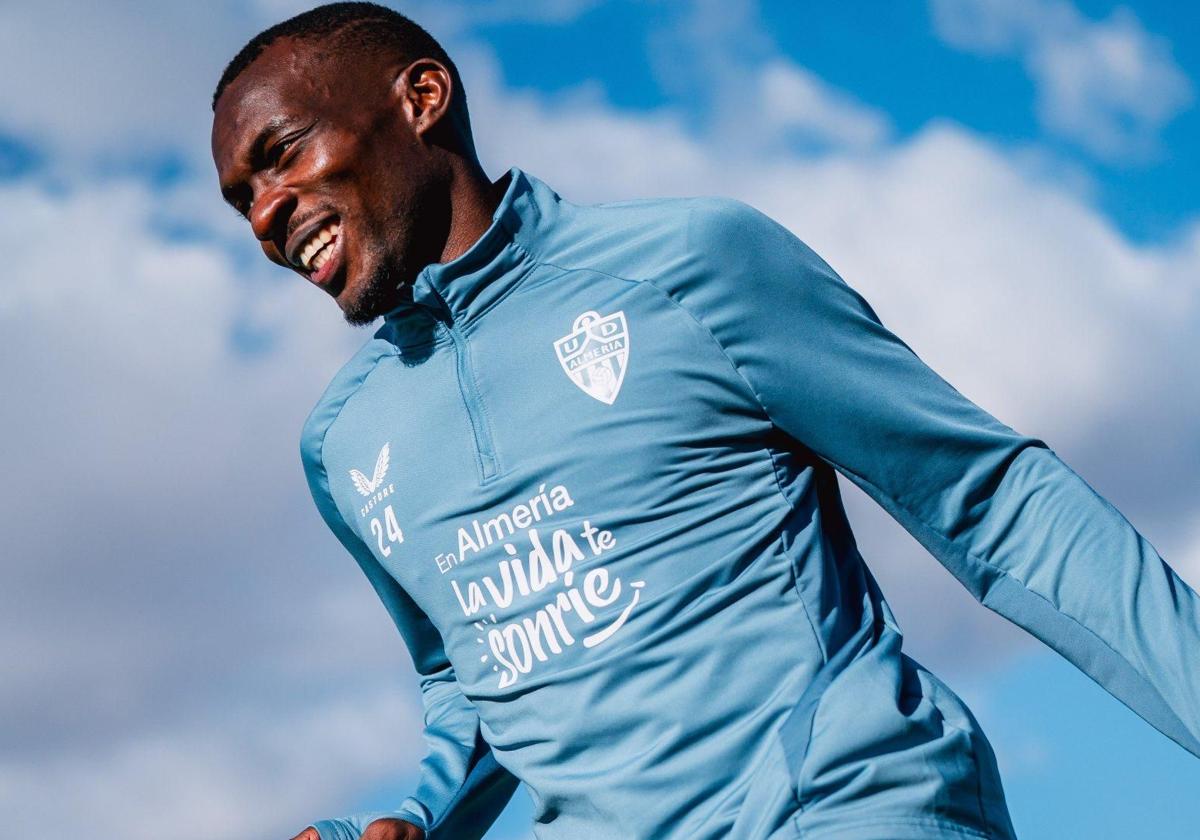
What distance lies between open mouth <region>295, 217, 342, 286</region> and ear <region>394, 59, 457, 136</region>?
1.35 ft

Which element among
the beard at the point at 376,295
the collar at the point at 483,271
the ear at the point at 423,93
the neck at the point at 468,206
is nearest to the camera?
the collar at the point at 483,271

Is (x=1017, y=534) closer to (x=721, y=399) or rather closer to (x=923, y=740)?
(x=923, y=740)

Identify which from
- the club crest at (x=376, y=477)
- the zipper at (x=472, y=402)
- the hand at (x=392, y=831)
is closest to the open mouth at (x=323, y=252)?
the zipper at (x=472, y=402)

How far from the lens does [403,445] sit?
161 inches

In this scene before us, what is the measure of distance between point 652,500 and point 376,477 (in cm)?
96

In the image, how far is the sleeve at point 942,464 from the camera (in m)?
3.15

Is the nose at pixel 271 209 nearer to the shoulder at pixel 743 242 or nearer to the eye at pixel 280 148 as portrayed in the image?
the eye at pixel 280 148

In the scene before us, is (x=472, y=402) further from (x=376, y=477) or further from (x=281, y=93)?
(x=281, y=93)

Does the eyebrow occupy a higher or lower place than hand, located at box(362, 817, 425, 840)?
higher

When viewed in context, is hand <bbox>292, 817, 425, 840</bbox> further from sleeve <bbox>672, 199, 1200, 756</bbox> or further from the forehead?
the forehead

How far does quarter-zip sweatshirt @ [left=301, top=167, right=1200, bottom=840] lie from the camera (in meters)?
3.19

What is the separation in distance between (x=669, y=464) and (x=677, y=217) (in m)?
0.65

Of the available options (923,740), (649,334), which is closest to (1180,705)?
(923,740)

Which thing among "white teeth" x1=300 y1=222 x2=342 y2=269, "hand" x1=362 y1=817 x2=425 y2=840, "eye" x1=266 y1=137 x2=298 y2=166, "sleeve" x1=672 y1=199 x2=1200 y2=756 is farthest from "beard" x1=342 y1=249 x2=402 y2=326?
"hand" x1=362 y1=817 x2=425 y2=840
